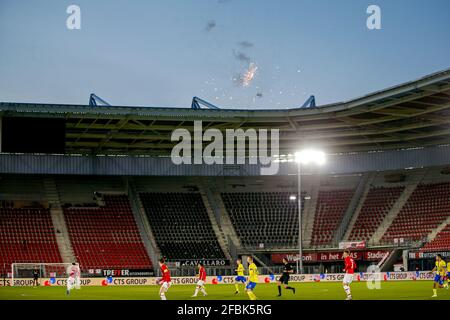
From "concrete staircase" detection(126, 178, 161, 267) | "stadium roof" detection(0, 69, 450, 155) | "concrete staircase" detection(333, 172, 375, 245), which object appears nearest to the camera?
"stadium roof" detection(0, 69, 450, 155)

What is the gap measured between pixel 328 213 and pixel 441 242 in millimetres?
14027

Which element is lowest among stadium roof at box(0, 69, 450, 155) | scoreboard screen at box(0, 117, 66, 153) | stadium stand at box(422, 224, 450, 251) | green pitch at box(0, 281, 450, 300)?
green pitch at box(0, 281, 450, 300)

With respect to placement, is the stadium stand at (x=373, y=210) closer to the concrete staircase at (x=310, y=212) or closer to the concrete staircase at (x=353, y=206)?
the concrete staircase at (x=353, y=206)

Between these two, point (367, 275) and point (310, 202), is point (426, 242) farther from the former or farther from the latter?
point (310, 202)

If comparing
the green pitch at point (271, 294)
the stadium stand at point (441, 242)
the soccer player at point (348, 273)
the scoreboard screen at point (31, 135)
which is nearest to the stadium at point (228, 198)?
the stadium stand at point (441, 242)

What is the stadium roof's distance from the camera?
57625mm

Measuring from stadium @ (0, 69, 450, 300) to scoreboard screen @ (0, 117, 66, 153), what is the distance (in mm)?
14969

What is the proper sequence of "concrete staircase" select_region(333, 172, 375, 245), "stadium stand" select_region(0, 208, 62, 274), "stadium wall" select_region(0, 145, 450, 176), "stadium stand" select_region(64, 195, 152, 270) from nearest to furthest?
"stadium stand" select_region(0, 208, 62, 274) < "stadium stand" select_region(64, 195, 152, 270) < "stadium wall" select_region(0, 145, 450, 176) < "concrete staircase" select_region(333, 172, 375, 245)

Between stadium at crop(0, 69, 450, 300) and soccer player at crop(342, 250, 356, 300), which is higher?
stadium at crop(0, 69, 450, 300)

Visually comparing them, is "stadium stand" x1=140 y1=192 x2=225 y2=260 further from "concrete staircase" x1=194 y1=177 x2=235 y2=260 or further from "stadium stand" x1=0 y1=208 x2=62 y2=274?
"stadium stand" x1=0 y1=208 x2=62 y2=274

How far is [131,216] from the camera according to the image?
242ft

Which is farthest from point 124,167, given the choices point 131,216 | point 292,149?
point 292,149

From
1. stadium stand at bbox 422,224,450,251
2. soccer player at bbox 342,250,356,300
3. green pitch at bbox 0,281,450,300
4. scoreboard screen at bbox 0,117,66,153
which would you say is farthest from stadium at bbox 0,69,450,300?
soccer player at bbox 342,250,356,300

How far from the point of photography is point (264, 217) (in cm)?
7512
